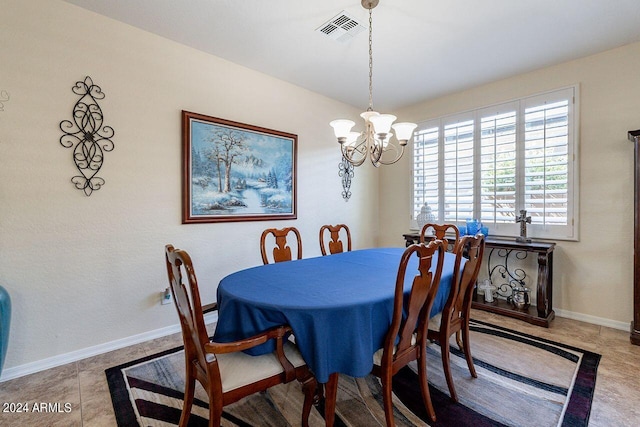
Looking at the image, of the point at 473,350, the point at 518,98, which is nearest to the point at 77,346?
the point at 473,350

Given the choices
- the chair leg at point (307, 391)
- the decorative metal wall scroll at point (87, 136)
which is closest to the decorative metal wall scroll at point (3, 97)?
the decorative metal wall scroll at point (87, 136)

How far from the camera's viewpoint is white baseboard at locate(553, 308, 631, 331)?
284 cm

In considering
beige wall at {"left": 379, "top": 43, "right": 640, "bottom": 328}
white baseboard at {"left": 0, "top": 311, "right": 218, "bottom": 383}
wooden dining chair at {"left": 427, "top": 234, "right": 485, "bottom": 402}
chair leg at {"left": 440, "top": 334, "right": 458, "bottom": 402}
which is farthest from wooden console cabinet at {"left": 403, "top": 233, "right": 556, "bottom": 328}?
white baseboard at {"left": 0, "top": 311, "right": 218, "bottom": 383}

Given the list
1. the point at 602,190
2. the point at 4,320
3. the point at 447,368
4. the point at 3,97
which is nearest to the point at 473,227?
the point at 602,190

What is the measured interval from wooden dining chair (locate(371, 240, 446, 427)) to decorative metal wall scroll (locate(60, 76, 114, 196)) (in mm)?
2435

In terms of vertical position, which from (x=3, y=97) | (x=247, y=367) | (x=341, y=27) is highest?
(x=341, y=27)

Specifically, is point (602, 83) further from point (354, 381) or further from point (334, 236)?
point (354, 381)

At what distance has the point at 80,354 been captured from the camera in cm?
233

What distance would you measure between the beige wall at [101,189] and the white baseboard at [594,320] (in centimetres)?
347

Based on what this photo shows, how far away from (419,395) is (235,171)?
2.53 m

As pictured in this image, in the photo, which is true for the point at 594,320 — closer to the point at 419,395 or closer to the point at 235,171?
the point at 419,395

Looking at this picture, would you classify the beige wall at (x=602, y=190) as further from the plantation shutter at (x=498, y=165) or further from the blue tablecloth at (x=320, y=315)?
the blue tablecloth at (x=320, y=315)

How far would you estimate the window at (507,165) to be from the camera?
3125mm

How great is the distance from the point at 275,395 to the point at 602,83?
4.03 metres
